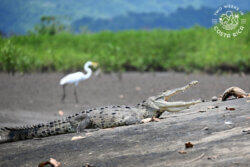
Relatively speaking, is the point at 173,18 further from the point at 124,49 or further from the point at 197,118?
the point at 197,118

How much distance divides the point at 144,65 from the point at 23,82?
5.35 meters

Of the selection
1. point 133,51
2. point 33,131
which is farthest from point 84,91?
point 33,131

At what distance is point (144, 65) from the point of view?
17844 millimetres

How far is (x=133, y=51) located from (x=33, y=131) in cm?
1257

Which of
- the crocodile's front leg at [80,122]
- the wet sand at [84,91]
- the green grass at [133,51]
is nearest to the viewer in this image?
the crocodile's front leg at [80,122]

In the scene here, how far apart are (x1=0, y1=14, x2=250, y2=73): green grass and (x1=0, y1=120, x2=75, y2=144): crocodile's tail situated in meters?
9.28

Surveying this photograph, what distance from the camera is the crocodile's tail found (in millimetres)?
6207

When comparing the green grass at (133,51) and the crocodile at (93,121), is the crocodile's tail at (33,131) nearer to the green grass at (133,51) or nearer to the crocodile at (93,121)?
the crocodile at (93,121)

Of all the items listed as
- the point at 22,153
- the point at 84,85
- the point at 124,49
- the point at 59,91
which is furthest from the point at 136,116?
the point at 124,49

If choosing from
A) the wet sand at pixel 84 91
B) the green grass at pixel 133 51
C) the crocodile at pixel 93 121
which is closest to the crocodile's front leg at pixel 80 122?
the crocodile at pixel 93 121

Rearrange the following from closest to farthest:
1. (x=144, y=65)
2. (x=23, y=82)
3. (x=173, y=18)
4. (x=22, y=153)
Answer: (x=22, y=153), (x=23, y=82), (x=144, y=65), (x=173, y=18)

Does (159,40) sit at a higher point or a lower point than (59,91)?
higher

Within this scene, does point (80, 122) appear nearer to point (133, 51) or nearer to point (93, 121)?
point (93, 121)

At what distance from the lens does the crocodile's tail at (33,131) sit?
621cm
